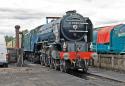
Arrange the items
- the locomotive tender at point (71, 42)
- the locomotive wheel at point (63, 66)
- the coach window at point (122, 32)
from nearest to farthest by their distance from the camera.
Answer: the locomotive tender at point (71, 42) → the locomotive wheel at point (63, 66) → the coach window at point (122, 32)

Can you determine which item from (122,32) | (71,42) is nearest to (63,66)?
(71,42)

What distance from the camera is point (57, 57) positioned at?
2294 centimetres

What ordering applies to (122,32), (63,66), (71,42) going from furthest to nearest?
(122,32), (71,42), (63,66)

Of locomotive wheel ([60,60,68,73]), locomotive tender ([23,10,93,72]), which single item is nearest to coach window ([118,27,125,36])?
locomotive tender ([23,10,93,72])

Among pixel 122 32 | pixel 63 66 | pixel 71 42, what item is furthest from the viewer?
pixel 122 32

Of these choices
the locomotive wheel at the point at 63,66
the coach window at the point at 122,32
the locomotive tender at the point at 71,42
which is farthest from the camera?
the coach window at the point at 122,32

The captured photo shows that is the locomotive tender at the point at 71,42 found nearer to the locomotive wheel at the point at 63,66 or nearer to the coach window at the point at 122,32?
the locomotive wheel at the point at 63,66

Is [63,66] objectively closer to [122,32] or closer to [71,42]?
[71,42]

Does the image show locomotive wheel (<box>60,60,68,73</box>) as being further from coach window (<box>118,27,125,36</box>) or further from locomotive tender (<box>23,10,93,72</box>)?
coach window (<box>118,27,125,36</box>)

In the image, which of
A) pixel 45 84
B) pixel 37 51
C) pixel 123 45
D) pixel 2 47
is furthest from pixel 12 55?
pixel 45 84

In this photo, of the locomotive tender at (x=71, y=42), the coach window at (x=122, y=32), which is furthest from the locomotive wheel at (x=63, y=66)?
the coach window at (x=122, y=32)

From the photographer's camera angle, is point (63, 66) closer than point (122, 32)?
Yes

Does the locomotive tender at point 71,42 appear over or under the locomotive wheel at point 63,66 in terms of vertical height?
over

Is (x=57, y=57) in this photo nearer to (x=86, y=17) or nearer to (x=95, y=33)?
(x=86, y=17)
